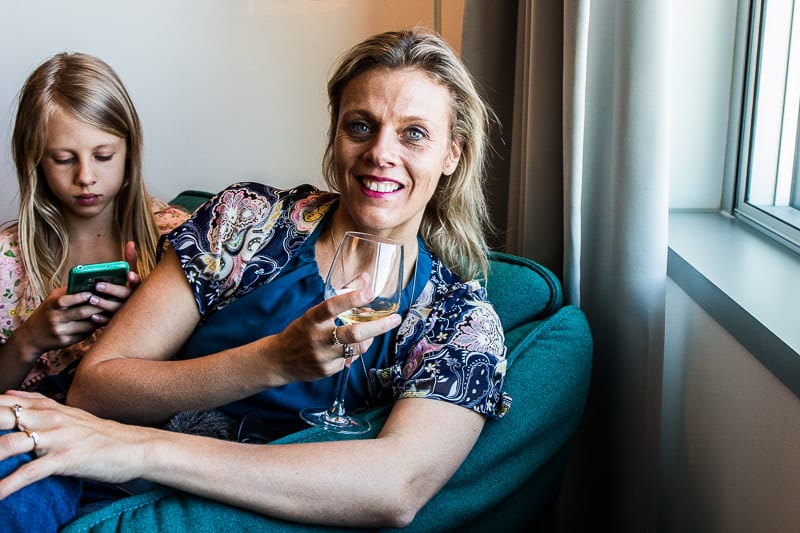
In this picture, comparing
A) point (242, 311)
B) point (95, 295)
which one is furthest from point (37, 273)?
point (242, 311)

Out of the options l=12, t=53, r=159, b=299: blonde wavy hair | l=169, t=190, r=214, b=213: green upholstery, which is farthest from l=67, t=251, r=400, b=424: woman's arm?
l=169, t=190, r=214, b=213: green upholstery

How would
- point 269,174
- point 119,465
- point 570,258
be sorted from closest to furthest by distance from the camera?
point 119,465 < point 570,258 < point 269,174

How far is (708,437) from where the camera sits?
5.10ft

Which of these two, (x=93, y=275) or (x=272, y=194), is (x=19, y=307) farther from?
(x=272, y=194)

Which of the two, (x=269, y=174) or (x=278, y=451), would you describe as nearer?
(x=278, y=451)

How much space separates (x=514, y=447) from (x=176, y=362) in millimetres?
596

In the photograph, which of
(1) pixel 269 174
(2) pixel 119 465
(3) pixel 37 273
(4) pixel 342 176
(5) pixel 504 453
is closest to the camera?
(2) pixel 119 465

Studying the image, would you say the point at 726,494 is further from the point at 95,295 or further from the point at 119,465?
the point at 95,295

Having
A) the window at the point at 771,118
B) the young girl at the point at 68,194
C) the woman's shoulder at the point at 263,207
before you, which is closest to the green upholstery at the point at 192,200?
A: the young girl at the point at 68,194

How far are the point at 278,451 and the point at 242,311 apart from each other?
0.43m

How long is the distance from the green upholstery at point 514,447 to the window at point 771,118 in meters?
0.50

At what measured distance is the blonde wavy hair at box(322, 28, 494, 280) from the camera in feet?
5.34

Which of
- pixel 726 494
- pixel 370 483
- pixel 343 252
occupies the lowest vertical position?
pixel 726 494

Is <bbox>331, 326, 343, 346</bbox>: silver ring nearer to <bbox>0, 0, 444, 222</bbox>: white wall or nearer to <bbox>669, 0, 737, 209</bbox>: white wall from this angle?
<bbox>669, 0, 737, 209</bbox>: white wall
